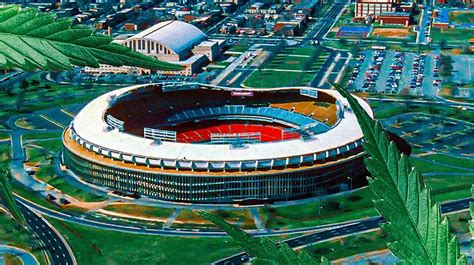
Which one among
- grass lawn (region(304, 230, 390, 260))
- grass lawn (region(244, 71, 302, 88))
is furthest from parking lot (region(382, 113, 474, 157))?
grass lawn (region(304, 230, 390, 260))

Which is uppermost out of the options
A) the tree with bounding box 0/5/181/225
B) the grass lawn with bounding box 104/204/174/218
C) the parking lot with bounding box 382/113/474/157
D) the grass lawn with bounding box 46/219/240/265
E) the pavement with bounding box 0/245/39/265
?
the tree with bounding box 0/5/181/225

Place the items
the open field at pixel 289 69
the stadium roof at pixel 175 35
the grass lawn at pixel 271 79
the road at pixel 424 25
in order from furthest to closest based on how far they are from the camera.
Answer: the road at pixel 424 25, the stadium roof at pixel 175 35, the open field at pixel 289 69, the grass lawn at pixel 271 79

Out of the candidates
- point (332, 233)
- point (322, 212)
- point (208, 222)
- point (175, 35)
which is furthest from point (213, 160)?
point (175, 35)

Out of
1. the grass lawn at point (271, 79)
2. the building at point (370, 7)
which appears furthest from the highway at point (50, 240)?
the building at point (370, 7)

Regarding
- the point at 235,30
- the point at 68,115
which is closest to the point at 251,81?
the point at 68,115

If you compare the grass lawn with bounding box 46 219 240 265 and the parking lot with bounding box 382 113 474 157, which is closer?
the grass lawn with bounding box 46 219 240 265

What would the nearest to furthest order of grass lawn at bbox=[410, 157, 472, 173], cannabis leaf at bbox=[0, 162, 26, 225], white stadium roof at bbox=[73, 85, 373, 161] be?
cannabis leaf at bbox=[0, 162, 26, 225], white stadium roof at bbox=[73, 85, 373, 161], grass lawn at bbox=[410, 157, 472, 173]

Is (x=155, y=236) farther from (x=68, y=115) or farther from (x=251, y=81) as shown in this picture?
(x=251, y=81)

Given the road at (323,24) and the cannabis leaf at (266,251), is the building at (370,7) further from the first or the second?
the cannabis leaf at (266,251)

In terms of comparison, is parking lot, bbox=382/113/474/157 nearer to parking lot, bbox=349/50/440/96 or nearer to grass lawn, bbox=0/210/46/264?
parking lot, bbox=349/50/440/96
